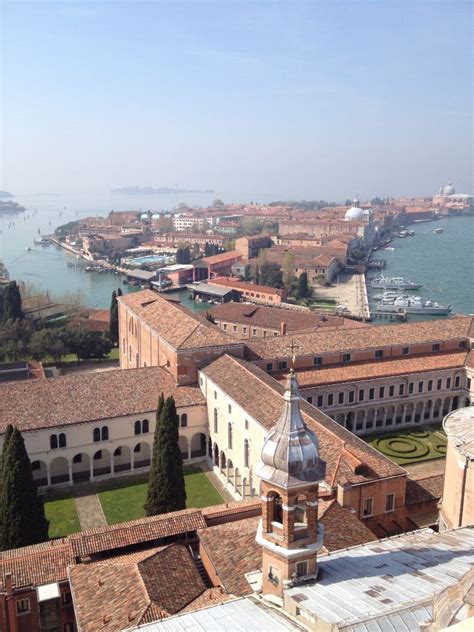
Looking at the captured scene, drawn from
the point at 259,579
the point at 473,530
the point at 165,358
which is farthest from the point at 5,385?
the point at 473,530

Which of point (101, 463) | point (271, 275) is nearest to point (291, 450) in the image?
point (101, 463)

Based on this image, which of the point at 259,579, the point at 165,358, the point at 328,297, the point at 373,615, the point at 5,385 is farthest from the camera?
the point at 328,297

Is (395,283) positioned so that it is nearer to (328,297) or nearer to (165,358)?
(328,297)

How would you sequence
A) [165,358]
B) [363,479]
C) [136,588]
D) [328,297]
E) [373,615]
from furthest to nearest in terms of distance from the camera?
[328,297] < [165,358] < [363,479] < [136,588] < [373,615]

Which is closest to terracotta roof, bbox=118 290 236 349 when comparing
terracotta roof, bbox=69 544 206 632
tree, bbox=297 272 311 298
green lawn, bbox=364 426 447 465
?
green lawn, bbox=364 426 447 465

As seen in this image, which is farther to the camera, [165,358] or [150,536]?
[165,358]

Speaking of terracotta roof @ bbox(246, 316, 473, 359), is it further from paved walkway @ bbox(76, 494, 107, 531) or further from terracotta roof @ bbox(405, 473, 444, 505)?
terracotta roof @ bbox(405, 473, 444, 505)

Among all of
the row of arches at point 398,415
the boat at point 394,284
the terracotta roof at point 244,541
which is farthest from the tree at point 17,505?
the boat at point 394,284

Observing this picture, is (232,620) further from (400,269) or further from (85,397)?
(400,269)
